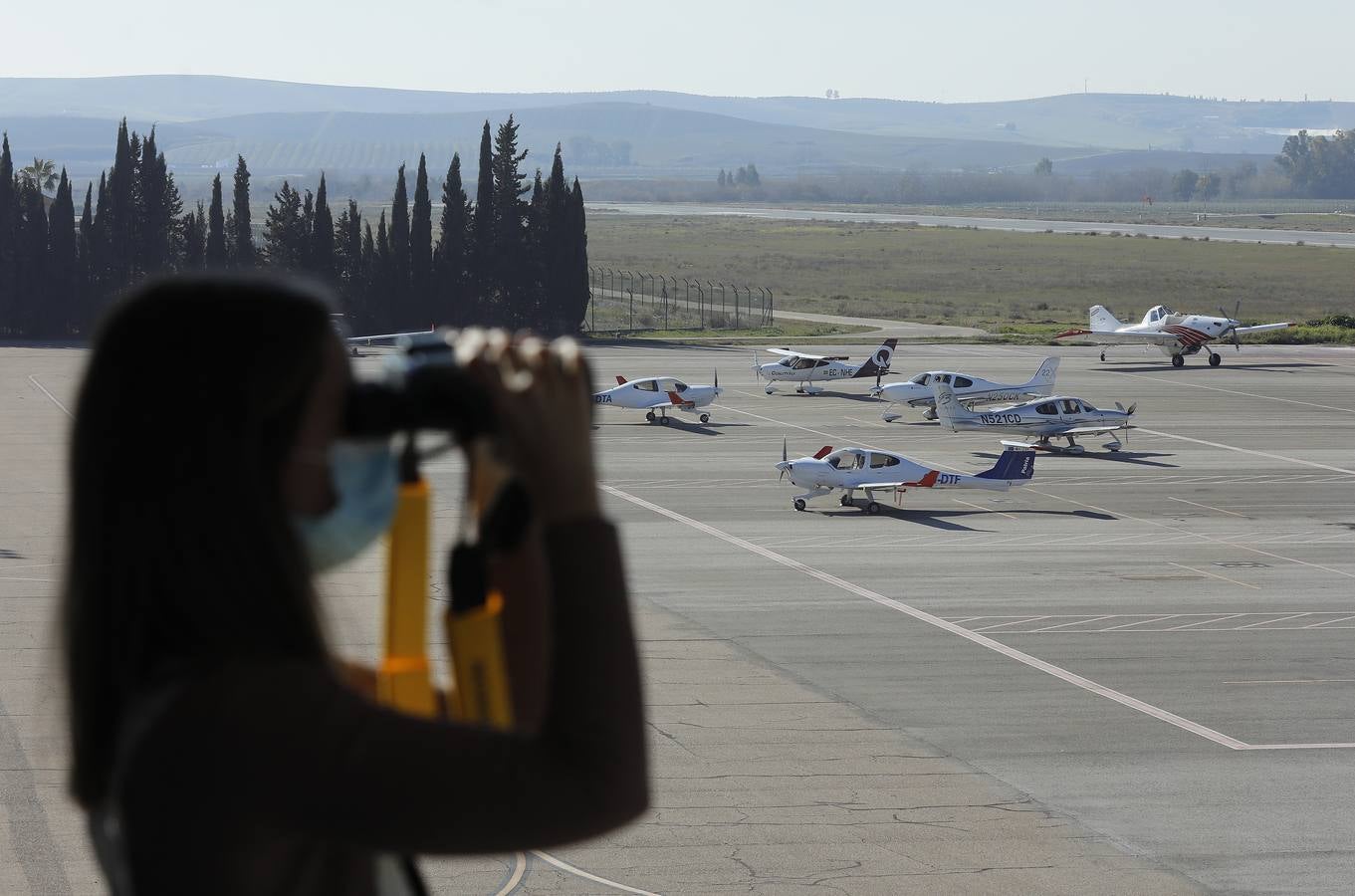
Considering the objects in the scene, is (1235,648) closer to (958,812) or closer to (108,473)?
(958,812)

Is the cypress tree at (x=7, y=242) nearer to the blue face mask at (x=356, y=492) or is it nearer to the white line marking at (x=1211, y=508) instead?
the white line marking at (x=1211, y=508)

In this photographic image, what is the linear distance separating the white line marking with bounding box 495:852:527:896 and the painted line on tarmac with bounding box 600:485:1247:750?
12.7m

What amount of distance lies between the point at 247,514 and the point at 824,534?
44.9m

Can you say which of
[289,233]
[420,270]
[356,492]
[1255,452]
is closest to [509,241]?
[420,270]

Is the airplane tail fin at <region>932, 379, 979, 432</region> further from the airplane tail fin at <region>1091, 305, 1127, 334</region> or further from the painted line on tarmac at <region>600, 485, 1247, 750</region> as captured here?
the airplane tail fin at <region>1091, 305, 1127, 334</region>

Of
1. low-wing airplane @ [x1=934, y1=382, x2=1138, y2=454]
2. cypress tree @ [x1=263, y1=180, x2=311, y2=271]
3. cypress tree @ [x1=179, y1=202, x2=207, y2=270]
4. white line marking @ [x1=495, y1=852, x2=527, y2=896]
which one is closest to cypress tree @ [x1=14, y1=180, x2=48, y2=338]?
cypress tree @ [x1=179, y1=202, x2=207, y2=270]

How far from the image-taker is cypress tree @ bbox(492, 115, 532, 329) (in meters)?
120

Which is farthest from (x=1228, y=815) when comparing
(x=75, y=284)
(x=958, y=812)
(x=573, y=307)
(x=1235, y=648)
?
(x=75, y=284)

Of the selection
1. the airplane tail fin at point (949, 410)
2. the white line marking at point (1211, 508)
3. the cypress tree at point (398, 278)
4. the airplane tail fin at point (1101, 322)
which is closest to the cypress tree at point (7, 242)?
the cypress tree at point (398, 278)

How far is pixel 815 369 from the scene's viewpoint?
8288 cm

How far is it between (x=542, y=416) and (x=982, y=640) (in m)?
32.5

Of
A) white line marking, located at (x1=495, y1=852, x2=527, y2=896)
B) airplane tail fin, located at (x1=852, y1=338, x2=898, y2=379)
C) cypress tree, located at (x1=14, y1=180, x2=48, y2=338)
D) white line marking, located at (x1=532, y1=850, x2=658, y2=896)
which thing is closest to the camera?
white line marking, located at (x1=532, y1=850, x2=658, y2=896)

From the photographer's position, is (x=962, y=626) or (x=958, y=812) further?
(x=962, y=626)

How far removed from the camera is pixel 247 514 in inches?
119
